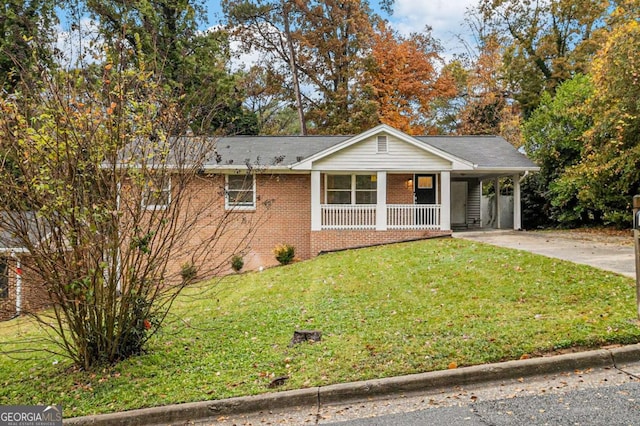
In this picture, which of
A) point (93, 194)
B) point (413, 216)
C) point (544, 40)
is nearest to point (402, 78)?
point (544, 40)

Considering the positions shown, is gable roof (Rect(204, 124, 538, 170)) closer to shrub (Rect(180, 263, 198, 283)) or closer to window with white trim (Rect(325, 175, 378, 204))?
window with white trim (Rect(325, 175, 378, 204))

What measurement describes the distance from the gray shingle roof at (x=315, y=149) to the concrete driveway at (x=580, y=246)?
2584 mm

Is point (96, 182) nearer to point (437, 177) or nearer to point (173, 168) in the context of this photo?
point (173, 168)

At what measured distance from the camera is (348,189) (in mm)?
14938

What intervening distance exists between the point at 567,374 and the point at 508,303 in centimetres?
205

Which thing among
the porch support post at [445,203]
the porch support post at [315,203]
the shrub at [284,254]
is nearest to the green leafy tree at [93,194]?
the shrub at [284,254]

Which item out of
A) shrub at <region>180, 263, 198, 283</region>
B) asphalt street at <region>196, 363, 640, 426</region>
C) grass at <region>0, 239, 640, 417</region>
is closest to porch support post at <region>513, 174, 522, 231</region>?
grass at <region>0, 239, 640, 417</region>

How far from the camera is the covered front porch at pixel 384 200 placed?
13.8 meters

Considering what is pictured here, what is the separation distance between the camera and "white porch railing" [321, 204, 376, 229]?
13938 millimetres

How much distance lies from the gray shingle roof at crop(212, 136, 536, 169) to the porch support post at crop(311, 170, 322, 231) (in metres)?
0.86

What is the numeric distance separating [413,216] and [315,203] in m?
3.33

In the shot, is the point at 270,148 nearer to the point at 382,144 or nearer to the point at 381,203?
the point at 382,144

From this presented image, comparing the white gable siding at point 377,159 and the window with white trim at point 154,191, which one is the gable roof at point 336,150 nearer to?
the white gable siding at point 377,159

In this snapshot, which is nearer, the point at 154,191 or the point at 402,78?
the point at 154,191
